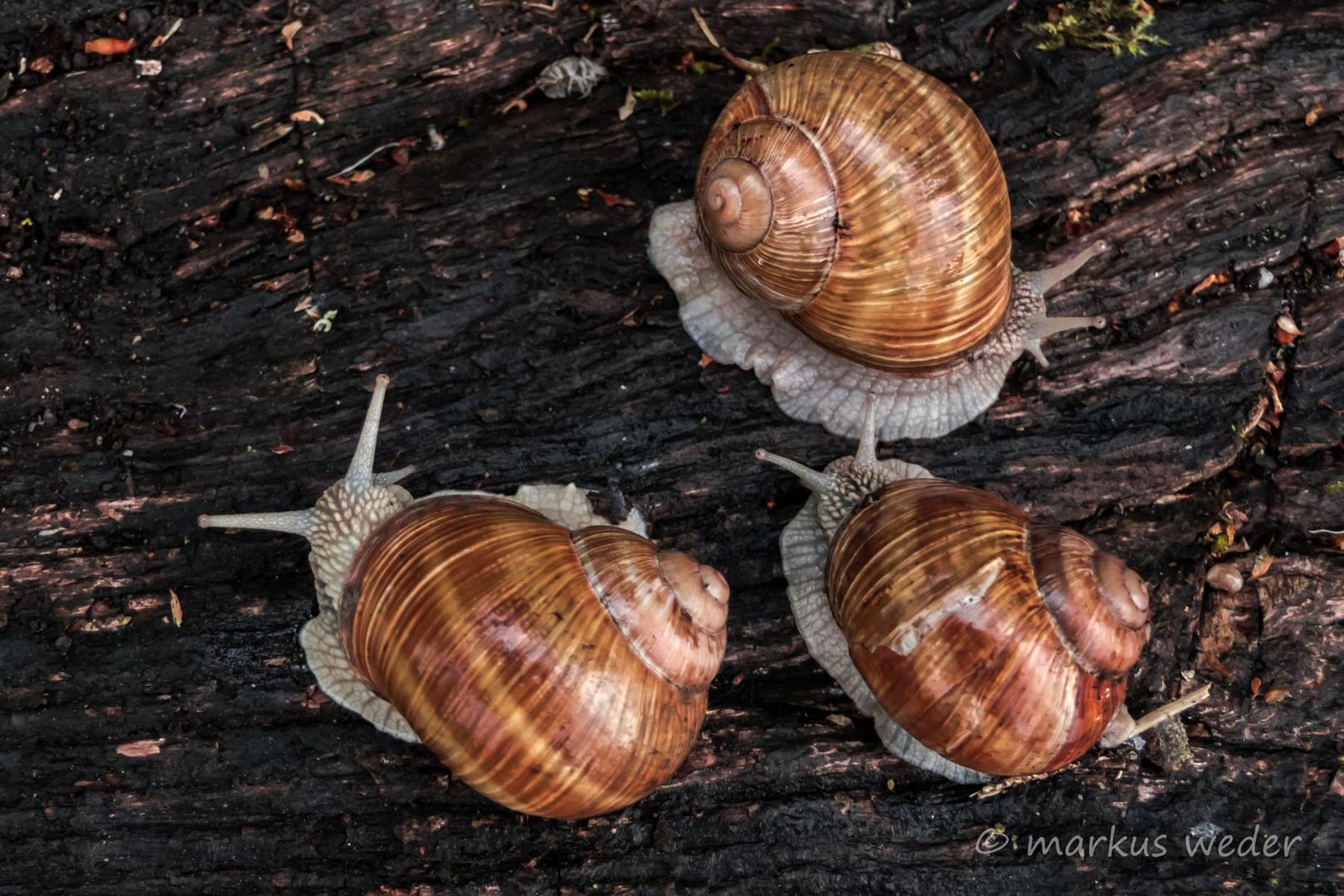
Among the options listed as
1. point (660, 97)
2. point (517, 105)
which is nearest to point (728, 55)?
point (660, 97)

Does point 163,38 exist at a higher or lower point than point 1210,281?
higher

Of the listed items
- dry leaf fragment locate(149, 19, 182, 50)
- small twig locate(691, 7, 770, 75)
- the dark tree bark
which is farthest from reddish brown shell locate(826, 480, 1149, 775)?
dry leaf fragment locate(149, 19, 182, 50)

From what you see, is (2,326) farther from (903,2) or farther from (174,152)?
(903,2)

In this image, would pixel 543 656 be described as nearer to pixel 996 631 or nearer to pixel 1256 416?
pixel 996 631

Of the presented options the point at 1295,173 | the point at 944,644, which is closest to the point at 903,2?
the point at 1295,173

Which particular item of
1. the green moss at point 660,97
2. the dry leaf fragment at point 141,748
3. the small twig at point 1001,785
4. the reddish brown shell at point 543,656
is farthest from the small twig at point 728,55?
the dry leaf fragment at point 141,748

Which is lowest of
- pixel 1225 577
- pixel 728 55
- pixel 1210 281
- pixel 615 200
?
pixel 1225 577
